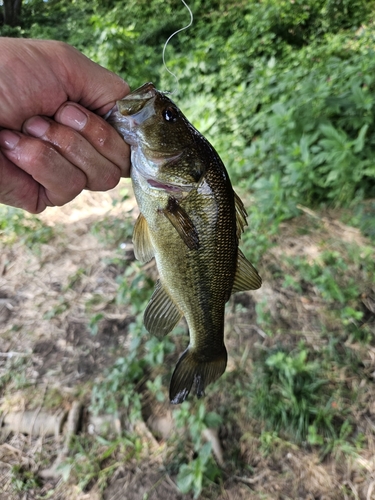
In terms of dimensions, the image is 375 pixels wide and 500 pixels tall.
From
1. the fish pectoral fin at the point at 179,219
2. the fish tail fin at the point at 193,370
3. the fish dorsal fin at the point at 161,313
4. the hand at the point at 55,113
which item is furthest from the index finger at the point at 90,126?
the fish tail fin at the point at 193,370

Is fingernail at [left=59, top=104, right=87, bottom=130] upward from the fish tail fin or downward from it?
upward

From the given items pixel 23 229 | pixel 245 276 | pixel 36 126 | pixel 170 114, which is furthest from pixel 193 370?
pixel 23 229

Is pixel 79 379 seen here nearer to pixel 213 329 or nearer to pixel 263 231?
pixel 213 329

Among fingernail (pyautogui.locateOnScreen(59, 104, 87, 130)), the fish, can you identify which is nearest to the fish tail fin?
the fish

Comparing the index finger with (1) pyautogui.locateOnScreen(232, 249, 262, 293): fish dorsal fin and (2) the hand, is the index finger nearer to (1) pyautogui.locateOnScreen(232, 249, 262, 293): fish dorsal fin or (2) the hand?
(2) the hand

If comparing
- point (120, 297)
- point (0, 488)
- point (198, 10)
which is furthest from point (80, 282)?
point (198, 10)

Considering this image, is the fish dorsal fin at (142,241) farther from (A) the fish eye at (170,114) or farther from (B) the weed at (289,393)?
(B) the weed at (289,393)
